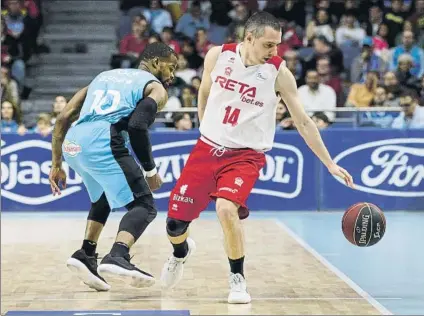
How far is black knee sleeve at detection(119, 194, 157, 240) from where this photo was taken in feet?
25.7

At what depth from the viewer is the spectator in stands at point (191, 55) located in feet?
63.6

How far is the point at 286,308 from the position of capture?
734 cm

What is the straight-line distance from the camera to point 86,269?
8.02m

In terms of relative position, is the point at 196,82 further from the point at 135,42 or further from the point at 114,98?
the point at 114,98

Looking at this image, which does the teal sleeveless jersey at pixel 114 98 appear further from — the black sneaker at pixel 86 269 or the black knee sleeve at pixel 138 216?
Answer: the black sneaker at pixel 86 269

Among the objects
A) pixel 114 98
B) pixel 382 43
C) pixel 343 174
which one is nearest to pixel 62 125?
pixel 114 98

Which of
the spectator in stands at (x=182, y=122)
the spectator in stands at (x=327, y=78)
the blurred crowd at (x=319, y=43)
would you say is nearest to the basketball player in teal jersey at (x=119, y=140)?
the spectator in stands at (x=182, y=122)

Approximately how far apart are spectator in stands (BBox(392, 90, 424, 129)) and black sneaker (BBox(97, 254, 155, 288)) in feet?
29.6

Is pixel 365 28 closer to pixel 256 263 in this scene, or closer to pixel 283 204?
pixel 283 204

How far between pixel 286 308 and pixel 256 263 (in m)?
2.59

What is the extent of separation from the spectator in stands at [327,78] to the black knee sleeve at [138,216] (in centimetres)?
1036

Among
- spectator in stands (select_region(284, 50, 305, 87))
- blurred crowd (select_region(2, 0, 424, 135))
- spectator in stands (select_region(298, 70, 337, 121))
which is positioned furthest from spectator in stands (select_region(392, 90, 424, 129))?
spectator in stands (select_region(284, 50, 305, 87))

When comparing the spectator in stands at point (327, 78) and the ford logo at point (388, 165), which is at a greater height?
the spectator in stands at point (327, 78)

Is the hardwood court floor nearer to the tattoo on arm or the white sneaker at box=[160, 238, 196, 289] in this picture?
the white sneaker at box=[160, 238, 196, 289]
